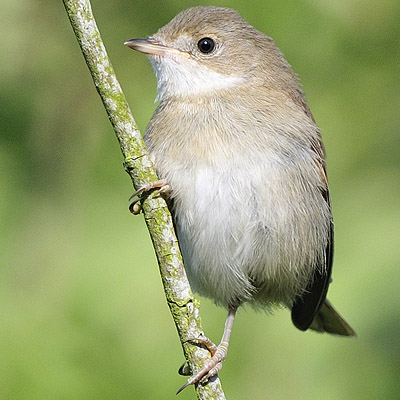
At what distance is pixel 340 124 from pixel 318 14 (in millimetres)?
586

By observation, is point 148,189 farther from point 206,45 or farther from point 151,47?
point 206,45

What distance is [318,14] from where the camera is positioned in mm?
4137

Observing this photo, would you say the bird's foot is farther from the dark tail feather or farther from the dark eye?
the dark eye

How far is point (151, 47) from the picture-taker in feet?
12.7

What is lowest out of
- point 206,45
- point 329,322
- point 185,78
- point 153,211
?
point 329,322

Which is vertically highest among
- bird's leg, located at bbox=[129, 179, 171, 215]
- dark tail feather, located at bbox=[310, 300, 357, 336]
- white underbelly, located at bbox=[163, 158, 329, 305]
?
bird's leg, located at bbox=[129, 179, 171, 215]

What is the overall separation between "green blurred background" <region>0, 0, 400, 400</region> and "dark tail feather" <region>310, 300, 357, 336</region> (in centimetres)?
10

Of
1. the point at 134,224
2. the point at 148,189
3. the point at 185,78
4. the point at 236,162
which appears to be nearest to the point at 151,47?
the point at 185,78

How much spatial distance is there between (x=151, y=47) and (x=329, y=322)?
1.83m

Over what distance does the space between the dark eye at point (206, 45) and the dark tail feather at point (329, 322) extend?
4.97 feet

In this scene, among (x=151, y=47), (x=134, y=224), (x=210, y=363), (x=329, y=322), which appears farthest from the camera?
(x=329, y=322)

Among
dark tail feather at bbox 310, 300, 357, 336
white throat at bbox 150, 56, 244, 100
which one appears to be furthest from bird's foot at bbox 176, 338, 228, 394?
white throat at bbox 150, 56, 244, 100

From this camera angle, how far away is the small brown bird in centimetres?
362

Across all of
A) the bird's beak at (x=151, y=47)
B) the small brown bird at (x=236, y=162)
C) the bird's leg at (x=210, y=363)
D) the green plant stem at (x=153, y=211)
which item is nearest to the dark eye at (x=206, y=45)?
the small brown bird at (x=236, y=162)
